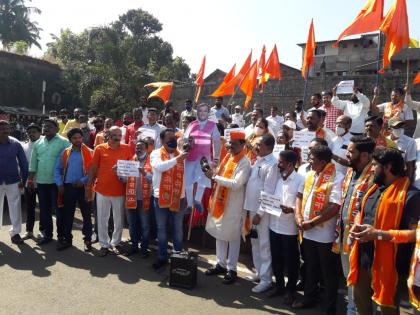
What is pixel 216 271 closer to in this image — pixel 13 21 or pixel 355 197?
pixel 355 197

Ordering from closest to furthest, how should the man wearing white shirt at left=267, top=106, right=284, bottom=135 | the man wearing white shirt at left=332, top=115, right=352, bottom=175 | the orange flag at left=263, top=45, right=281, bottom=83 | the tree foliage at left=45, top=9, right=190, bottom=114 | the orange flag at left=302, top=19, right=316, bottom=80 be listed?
the man wearing white shirt at left=332, top=115, right=352, bottom=175 → the orange flag at left=302, top=19, right=316, bottom=80 → the man wearing white shirt at left=267, top=106, right=284, bottom=135 → the orange flag at left=263, top=45, right=281, bottom=83 → the tree foliage at left=45, top=9, right=190, bottom=114

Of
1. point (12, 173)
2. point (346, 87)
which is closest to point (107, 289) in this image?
point (12, 173)

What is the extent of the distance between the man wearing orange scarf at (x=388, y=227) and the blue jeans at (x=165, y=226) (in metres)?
2.75

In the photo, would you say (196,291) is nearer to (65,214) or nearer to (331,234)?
(331,234)

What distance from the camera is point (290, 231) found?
14.9ft

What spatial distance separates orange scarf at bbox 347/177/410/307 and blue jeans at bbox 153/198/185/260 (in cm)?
288

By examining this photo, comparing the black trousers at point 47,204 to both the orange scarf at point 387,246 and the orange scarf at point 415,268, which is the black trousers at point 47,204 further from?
the orange scarf at point 415,268

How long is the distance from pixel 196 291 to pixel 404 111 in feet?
18.2

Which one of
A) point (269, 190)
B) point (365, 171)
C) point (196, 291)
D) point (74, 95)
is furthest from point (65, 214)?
point (74, 95)

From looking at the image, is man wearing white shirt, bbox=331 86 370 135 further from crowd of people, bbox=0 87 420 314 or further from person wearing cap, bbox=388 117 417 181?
person wearing cap, bbox=388 117 417 181

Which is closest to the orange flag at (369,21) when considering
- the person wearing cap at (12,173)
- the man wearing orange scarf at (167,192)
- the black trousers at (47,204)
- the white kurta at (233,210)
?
the white kurta at (233,210)

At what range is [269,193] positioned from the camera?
15.8 feet

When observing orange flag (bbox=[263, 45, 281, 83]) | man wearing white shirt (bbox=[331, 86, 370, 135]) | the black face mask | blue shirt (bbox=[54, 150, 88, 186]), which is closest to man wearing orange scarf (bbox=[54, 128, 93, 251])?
blue shirt (bbox=[54, 150, 88, 186])

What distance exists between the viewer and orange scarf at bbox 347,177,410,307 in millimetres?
3080
